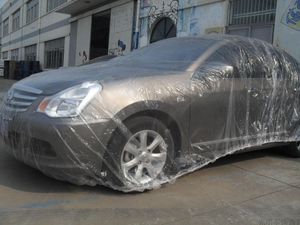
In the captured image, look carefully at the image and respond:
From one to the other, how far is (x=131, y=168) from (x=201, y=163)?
871 mm

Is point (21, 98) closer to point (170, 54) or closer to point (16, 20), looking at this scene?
point (170, 54)

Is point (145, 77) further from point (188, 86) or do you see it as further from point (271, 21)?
point (271, 21)

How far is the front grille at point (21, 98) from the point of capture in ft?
13.1

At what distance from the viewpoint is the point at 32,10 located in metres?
43.0

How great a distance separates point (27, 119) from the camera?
12.6ft

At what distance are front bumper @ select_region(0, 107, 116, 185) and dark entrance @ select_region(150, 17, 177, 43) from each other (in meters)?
12.1

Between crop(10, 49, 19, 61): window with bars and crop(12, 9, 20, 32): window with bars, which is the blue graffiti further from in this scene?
crop(12, 9, 20, 32): window with bars

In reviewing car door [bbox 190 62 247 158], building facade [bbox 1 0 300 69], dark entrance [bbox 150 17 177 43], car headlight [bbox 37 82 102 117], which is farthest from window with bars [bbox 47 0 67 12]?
car headlight [bbox 37 82 102 117]

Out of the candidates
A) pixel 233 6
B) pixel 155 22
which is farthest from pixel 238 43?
pixel 155 22

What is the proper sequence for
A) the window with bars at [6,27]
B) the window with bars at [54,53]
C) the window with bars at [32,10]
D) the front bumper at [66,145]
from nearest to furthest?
1. the front bumper at [66,145]
2. the window with bars at [54,53]
3. the window with bars at [32,10]
4. the window with bars at [6,27]

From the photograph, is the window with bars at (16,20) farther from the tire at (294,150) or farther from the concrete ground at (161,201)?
the concrete ground at (161,201)

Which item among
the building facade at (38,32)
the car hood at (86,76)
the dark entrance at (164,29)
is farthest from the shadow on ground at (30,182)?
the building facade at (38,32)

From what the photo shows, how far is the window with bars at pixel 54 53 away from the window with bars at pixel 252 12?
18737 millimetres

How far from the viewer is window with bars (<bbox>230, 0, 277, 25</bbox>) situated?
11.0 metres
